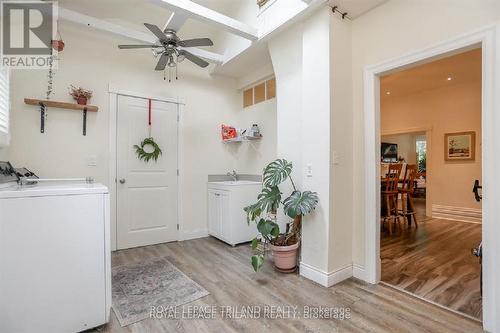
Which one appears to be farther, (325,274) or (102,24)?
(102,24)

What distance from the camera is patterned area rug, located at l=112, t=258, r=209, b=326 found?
200 cm

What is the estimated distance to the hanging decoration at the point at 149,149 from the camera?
140 inches

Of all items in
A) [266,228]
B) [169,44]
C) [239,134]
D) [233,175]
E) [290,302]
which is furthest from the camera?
[233,175]

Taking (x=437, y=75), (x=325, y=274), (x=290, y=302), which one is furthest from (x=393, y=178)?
(x=290, y=302)

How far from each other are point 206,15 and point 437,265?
3647 mm

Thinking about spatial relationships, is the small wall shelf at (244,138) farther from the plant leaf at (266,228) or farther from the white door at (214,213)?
the plant leaf at (266,228)

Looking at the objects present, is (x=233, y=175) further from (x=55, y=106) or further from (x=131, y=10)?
(x=131, y=10)

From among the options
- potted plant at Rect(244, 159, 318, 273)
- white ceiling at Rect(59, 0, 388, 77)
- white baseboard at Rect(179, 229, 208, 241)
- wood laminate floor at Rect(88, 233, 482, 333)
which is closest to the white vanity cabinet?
white baseboard at Rect(179, 229, 208, 241)

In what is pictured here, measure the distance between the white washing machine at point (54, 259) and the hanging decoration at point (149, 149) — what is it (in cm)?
189

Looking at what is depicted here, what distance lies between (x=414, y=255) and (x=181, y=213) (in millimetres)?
3200

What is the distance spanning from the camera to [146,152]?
11.8 ft

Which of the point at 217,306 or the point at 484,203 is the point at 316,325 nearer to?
the point at 217,306

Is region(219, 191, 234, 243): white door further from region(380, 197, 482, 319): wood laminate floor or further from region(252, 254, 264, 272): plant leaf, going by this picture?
region(380, 197, 482, 319): wood laminate floor

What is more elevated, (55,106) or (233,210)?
(55,106)
